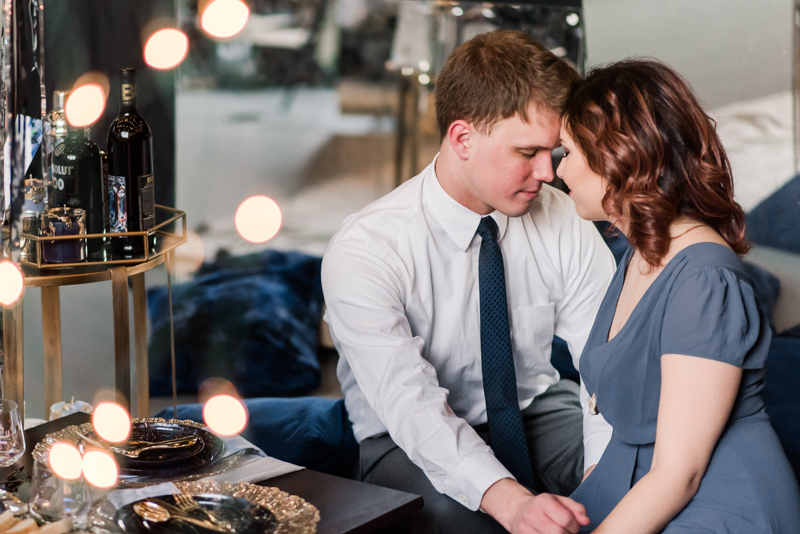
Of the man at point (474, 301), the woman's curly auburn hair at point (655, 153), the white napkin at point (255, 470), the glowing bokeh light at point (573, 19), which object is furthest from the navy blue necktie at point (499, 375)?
the glowing bokeh light at point (573, 19)

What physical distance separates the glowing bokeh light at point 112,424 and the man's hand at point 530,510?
58 cm

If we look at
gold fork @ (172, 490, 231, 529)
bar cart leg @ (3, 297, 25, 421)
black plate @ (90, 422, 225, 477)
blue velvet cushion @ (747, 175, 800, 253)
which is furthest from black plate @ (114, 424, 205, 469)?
blue velvet cushion @ (747, 175, 800, 253)

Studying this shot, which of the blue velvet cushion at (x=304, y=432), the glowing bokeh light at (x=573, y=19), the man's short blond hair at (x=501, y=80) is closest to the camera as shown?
the man's short blond hair at (x=501, y=80)

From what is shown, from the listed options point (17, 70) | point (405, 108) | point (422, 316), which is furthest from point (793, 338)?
point (17, 70)

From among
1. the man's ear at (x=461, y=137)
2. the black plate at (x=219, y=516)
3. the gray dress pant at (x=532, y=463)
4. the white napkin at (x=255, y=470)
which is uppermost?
the man's ear at (x=461, y=137)

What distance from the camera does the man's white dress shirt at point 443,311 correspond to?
1.34 m

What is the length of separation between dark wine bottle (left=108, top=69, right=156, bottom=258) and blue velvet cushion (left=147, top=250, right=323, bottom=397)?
142cm

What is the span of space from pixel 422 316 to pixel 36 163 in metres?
0.89

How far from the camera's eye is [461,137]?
1.54 metres

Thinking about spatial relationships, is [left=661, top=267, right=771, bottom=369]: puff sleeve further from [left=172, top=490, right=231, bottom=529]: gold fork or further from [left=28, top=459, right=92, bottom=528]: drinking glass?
[left=28, top=459, right=92, bottom=528]: drinking glass

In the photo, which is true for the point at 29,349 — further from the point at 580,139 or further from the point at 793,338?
the point at 793,338

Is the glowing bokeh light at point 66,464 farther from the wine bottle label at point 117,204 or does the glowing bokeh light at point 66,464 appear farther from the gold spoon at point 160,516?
the wine bottle label at point 117,204

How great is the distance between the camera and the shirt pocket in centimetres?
163

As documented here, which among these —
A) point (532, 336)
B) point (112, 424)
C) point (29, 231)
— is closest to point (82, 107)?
point (29, 231)
